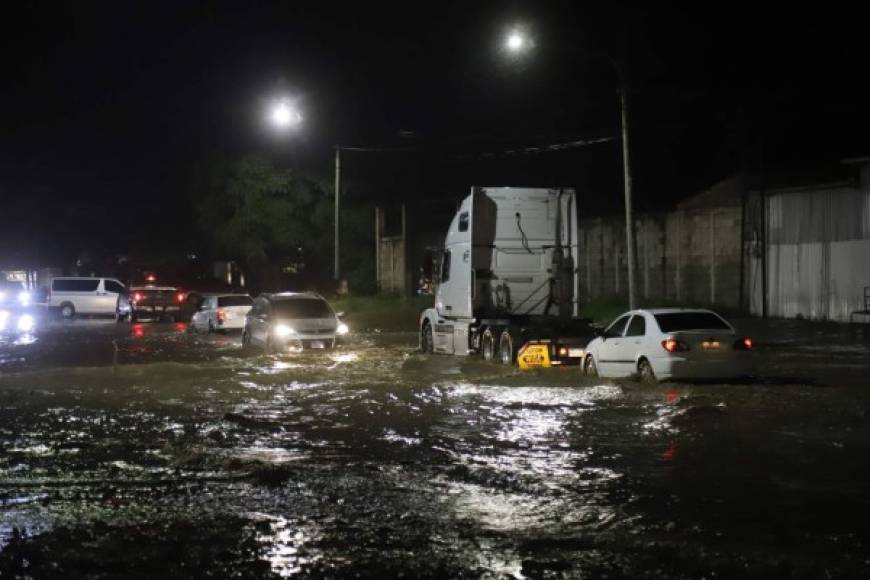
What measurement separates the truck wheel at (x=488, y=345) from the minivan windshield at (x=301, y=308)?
14.2 feet

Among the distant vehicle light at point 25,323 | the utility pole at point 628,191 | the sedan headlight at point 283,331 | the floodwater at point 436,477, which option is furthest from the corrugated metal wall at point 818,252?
the distant vehicle light at point 25,323

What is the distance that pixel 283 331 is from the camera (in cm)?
2350

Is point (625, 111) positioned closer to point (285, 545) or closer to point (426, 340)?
point (426, 340)

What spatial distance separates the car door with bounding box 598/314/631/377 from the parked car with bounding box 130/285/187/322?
90.9ft

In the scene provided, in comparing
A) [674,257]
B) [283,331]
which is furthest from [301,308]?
[674,257]

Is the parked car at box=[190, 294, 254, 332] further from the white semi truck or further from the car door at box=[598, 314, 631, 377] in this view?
the car door at box=[598, 314, 631, 377]

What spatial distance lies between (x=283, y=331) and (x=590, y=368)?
26.5 feet

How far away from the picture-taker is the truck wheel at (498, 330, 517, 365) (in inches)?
799

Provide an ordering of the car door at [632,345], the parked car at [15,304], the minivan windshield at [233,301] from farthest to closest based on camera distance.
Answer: the parked car at [15,304]
the minivan windshield at [233,301]
the car door at [632,345]

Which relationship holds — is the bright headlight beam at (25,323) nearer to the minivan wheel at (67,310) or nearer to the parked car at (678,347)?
the minivan wheel at (67,310)

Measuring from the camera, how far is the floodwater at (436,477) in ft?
22.7

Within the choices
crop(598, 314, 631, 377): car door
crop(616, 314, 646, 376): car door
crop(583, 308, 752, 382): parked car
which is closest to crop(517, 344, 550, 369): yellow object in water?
crop(598, 314, 631, 377): car door

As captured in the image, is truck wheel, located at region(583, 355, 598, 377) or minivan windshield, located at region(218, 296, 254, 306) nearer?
truck wheel, located at region(583, 355, 598, 377)

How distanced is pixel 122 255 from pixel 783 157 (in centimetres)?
4096
